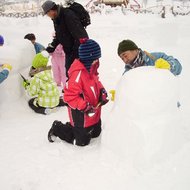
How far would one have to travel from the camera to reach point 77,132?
3295 mm

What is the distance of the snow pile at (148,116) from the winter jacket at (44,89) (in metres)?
2.00

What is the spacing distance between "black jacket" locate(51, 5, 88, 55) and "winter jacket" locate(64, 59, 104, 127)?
1003 mm

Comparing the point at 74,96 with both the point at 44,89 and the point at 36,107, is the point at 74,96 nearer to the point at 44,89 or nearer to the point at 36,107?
the point at 44,89

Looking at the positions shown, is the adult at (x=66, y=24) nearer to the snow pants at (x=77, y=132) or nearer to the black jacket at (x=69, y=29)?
the black jacket at (x=69, y=29)

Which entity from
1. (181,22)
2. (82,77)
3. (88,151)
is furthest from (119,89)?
(181,22)

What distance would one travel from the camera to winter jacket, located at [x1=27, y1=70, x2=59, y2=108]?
14.6ft

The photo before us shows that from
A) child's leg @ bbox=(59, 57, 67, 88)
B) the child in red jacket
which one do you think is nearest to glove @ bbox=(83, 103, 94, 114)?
the child in red jacket

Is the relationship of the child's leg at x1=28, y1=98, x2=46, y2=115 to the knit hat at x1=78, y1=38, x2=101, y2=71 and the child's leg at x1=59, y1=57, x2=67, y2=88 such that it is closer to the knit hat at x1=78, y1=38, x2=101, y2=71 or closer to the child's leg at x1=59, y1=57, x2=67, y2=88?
the child's leg at x1=59, y1=57, x2=67, y2=88

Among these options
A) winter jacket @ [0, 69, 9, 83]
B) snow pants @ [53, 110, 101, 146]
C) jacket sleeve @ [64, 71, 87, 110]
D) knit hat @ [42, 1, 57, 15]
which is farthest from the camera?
winter jacket @ [0, 69, 9, 83]

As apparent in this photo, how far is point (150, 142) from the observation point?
8.53ft

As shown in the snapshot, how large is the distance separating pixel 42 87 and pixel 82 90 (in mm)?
1488

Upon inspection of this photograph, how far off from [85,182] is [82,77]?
113cm

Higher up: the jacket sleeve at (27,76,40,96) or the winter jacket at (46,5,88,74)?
the winter jacket at (46,5,88,74)

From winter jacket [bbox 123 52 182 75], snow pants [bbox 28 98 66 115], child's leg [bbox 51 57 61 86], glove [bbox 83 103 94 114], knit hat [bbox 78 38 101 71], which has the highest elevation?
knit hat [bbox 78 38 101 71]
